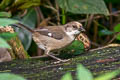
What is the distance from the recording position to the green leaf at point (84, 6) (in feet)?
14.7

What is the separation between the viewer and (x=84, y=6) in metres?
4.58

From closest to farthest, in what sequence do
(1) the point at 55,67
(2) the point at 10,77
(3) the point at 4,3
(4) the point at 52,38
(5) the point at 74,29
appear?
(2) the point at 10,77, (1) the point at 55,67, (4) the point at 52,38, (5) the point at 74,29, (3) the point at 4,3

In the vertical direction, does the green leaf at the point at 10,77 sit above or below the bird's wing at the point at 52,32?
above

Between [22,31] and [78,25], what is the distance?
60.4 inches

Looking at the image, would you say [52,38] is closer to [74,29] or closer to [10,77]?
[74,29]

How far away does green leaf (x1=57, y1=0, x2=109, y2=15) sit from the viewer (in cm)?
447

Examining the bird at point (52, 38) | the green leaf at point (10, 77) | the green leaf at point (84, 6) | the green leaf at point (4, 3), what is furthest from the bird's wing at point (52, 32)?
the green leaf at point (10, 77)

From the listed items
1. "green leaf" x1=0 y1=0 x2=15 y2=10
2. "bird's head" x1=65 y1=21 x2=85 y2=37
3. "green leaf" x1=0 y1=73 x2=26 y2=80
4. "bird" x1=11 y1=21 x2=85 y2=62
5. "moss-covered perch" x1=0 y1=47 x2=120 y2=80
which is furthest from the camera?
"green leaf" x1=0 y1=0 x2=15 y2=10

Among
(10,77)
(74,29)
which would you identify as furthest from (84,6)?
(10,77)

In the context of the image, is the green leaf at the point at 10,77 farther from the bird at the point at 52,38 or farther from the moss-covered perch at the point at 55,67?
the bird at the point at 52,38

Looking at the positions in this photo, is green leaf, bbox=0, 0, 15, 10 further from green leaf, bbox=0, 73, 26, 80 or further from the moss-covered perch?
green leaf, bbox=0, 73, 26, 80

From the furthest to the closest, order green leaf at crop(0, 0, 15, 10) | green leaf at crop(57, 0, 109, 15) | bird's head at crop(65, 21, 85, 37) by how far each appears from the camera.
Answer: green leaf at crop(0, 0, 15, 10) → green leaf at crop(57, 0, 109, 15) → bird's head at crop(65, 21, 85, 37)

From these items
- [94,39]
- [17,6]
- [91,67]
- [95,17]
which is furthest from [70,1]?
[91,67]

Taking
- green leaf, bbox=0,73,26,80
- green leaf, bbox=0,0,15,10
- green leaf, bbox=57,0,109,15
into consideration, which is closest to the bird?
green leaf, bbox=57,0,109,15
